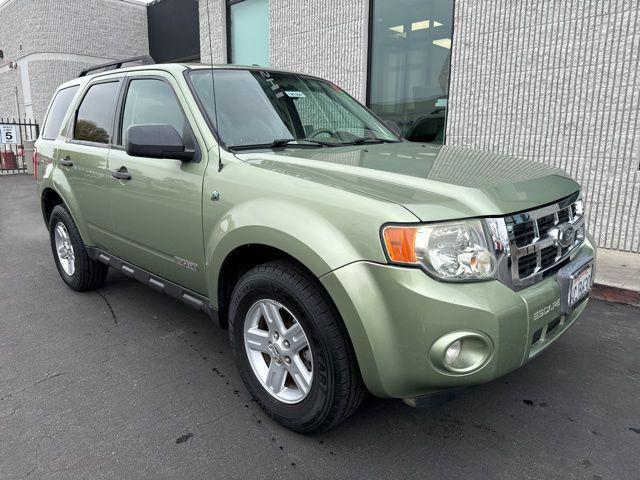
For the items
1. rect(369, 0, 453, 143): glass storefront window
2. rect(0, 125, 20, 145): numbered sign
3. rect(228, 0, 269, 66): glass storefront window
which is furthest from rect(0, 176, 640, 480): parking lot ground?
rect(0, 125, 20, 145): numbered sign

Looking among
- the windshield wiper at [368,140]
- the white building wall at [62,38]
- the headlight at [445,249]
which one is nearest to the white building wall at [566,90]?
the windshield wiper at [368,140]

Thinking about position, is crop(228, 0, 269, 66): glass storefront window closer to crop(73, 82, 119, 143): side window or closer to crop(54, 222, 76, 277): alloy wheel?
crop(73, 82, 119, 143): side window

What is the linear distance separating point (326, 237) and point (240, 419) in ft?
3.79

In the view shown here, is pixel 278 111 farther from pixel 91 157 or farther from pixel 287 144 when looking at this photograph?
pixel 91 157

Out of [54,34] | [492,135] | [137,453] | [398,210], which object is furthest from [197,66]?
[54,34]

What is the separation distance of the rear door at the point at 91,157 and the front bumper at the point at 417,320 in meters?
2.39

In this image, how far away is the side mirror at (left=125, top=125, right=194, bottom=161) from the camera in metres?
2.56

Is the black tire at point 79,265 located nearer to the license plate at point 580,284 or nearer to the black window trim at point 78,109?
the black window trim at point 78,109

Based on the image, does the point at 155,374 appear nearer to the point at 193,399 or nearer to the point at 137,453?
the point at 193,399

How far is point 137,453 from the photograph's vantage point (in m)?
2.26

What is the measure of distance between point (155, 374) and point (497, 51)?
221 inches

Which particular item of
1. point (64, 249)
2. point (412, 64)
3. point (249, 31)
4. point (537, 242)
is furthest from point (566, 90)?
point (249, 31)

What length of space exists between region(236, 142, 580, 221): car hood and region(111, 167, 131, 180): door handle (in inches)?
41.4

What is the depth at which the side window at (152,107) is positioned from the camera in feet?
9.73
